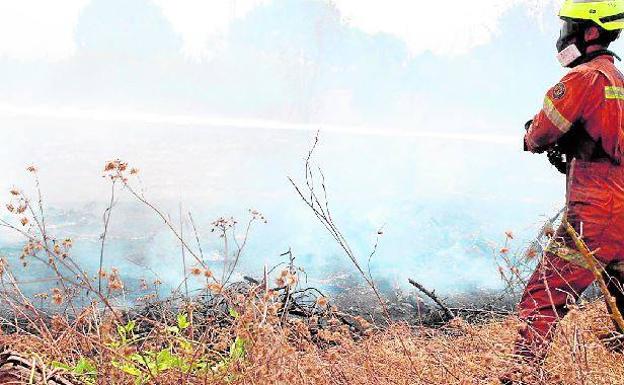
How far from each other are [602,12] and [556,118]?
0.61 meters

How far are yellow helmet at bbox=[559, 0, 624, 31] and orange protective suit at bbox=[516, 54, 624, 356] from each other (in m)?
0.25

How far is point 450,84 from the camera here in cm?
5372

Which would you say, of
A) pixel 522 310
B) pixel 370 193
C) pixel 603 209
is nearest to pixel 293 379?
pixel 522 310

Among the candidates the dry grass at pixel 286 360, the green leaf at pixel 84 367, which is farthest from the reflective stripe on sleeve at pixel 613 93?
the green leaf at pixel 84 367

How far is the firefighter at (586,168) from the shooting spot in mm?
2951

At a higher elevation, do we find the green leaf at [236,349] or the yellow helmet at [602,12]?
the yellow helmet at [602,12]

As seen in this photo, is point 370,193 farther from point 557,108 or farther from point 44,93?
point 44,93

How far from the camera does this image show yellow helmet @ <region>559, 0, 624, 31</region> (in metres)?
3.09

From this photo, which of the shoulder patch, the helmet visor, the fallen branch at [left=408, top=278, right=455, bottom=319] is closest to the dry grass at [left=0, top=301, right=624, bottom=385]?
the shoulder patch

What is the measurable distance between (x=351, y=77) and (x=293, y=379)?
154 feet

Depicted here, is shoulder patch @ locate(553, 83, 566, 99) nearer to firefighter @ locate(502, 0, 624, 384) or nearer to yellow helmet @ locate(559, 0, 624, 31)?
firefighter @ locate(502, 0, 624, 384)

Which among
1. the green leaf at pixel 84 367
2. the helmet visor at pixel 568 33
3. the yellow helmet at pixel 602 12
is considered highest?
the yellow helmet at pixel 602 12

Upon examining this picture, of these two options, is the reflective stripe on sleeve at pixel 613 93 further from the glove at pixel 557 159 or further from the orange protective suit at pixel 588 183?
the glove at pixel 557 159

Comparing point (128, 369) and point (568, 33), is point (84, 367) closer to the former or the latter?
point (128, 369)
